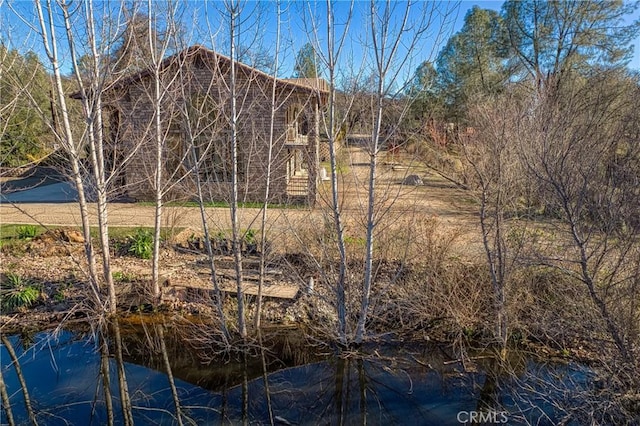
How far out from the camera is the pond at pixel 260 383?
5117mm

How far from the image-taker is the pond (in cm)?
512

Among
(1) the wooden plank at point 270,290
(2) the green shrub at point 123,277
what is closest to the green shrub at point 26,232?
(2) the green shrub at point 123,277

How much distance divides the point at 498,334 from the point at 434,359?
42.2 inches

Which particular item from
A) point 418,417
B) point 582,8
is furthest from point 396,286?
point 582,8

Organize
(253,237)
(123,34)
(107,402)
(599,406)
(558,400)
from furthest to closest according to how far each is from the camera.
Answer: (253,237) < (123,34) < (107,402) < (558,400) < (599,406)

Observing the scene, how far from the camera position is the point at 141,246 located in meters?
9.43

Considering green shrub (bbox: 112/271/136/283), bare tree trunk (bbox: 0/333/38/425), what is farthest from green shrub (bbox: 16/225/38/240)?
bare tree trunk (bbox: 0/333/38/425)

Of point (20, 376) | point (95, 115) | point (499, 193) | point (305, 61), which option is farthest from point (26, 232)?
point (499, 193)

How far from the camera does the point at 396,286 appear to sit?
291 inches

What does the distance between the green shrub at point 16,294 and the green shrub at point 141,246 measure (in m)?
2.15

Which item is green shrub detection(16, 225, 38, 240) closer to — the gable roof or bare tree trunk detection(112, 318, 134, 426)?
the gable roof

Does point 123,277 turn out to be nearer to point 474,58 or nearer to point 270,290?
point 270,290

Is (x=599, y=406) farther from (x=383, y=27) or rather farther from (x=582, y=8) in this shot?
(x=582, y=8)

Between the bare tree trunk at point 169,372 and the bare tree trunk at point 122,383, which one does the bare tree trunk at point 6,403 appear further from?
the bare tree trunk at point 169,372
